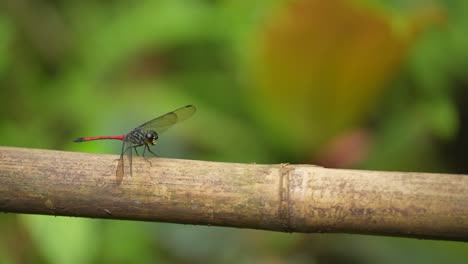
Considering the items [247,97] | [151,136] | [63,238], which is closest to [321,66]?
[247,97]

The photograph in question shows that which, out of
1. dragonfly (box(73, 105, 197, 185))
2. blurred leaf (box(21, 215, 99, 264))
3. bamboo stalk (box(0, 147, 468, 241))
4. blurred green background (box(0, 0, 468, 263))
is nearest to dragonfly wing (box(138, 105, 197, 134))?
dragonfly (box(73, 105, 197, 185))

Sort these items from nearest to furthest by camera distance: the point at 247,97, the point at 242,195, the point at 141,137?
1. the point at 242,195
2. the point at 141,137
3. the point at 247,97

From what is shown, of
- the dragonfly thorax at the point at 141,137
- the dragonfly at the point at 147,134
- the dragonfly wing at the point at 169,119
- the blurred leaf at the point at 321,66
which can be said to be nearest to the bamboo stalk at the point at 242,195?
the dragonfly at the point at 147,134

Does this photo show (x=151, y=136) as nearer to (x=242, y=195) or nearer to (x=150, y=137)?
(x=150, y=137)

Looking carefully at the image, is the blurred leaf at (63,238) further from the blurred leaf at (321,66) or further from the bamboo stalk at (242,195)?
the bamboo stalk at (242,195)

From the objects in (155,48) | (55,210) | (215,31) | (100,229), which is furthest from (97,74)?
(55,210)

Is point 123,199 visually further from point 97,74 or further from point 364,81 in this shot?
point 97,74
